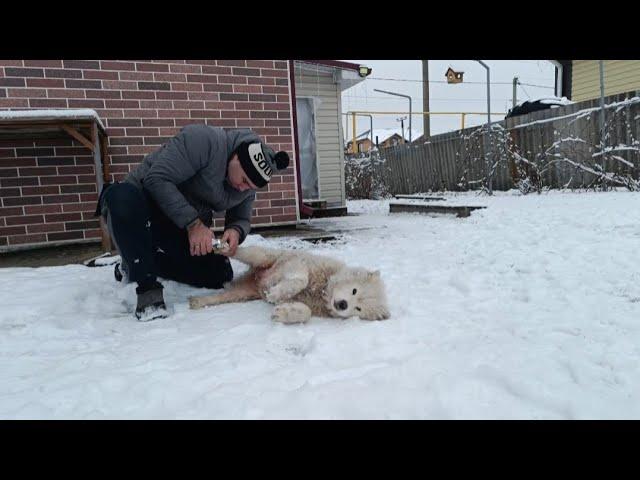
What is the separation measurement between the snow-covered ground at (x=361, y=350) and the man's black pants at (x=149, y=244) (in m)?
0.21

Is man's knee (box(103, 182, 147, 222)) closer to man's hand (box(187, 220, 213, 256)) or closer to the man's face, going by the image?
man's hand (box(187, 220, 213, 256))

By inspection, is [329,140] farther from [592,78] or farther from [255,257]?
[592,78]

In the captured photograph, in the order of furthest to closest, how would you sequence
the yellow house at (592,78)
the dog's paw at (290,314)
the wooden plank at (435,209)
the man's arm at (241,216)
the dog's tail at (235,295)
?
the yellow house at (592,78), the wooden plank at (435,209), the man's arm at (241,216), the dog's tail at (235,295), the dog's paw at (290,314)

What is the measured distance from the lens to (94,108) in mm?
5211

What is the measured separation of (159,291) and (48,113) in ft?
9.35

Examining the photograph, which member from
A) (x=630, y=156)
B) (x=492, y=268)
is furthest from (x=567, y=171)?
(x=492, y=268)

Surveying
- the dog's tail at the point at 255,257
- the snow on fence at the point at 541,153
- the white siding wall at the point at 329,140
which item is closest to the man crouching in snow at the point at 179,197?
the dog's tail at the point at 255,257

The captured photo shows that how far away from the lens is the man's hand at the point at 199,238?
2.62 metres

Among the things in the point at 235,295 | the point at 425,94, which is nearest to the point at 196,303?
the point at 235,295

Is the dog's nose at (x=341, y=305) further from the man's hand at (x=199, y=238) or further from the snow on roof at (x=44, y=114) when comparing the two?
the snow on roof at (x=44, y=114)

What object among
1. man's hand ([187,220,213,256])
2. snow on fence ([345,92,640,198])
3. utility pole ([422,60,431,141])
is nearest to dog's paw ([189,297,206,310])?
man's hand ([187,220,213,256])

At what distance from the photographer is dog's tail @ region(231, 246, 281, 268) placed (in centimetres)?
299

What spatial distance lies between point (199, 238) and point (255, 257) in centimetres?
50
